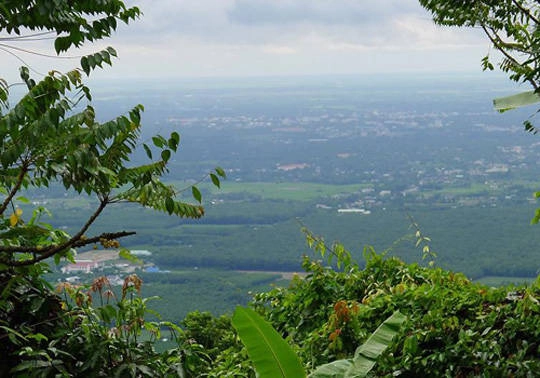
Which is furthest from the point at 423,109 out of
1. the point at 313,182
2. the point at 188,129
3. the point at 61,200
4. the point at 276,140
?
the point at 61,200

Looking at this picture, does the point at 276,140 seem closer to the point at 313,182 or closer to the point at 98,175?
the point at 313,182

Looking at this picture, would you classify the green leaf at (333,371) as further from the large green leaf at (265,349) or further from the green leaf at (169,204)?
the green leaf at (169,204)

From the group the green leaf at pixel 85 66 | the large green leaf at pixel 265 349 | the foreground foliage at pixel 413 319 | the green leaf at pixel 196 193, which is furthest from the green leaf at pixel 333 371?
the green leaf at pixel 85 66

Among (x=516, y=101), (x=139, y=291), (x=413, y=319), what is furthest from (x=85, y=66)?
(x=516, y=101)

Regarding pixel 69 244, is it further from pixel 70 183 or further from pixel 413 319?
pixel 413 319

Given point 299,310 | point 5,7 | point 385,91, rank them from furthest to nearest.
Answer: point 385,91 → point 299,310 → point 5,7
